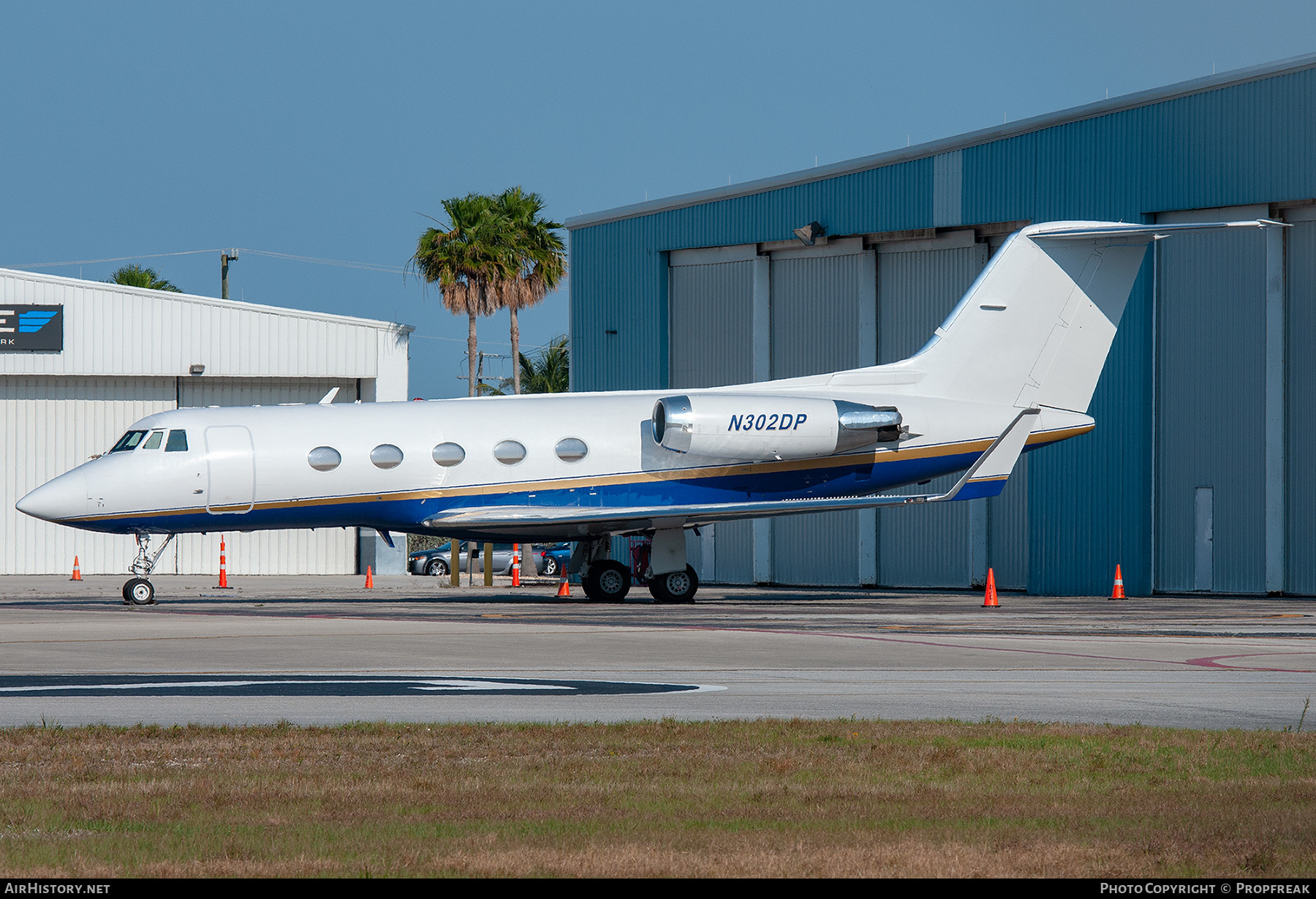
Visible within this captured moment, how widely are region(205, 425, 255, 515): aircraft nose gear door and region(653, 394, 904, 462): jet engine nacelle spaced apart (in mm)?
6930

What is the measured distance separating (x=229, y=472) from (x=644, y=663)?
38.6 feet

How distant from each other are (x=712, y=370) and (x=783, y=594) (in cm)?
937

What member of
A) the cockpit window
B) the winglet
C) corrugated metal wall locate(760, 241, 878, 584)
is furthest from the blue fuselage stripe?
corrugated metal wall locate(760, 241, 878, 584)

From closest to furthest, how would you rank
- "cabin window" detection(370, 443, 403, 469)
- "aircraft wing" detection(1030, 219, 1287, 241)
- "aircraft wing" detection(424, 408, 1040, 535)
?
"cabin window" detection(370, 443, 403, 469), "aircraft wing" detection(424, 408, 1040, 535), "aircraft wing" detection(1030, 219, 1287, 241)

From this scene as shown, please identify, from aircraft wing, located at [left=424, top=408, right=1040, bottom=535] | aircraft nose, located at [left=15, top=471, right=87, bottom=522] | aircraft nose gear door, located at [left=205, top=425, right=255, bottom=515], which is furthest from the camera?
aircraft wing, located at [left=424, top=408, right=1040, bottom=535]

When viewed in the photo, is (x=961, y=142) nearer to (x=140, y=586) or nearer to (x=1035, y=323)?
(x=1035, y=323)

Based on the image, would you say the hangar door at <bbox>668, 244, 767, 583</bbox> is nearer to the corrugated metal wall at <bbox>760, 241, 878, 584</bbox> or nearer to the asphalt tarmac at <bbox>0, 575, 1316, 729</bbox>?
the corrugated metal wall at <bbox>760, 241, 878, 584</bbox>

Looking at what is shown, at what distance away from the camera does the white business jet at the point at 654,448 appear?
2314cm

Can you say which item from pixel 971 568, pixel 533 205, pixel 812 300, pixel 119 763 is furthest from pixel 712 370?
pixel 119 763

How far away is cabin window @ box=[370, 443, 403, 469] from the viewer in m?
23.7

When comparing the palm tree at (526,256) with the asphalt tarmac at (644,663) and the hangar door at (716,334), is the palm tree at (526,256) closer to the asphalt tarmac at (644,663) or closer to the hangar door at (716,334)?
the hangar door at (716,334)

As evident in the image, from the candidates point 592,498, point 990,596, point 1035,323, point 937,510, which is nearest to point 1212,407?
point 1035,323

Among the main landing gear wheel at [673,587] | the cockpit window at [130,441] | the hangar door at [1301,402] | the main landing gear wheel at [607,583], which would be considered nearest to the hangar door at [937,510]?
the hangar door at [1301,402]

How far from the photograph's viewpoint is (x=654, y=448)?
25.0m
